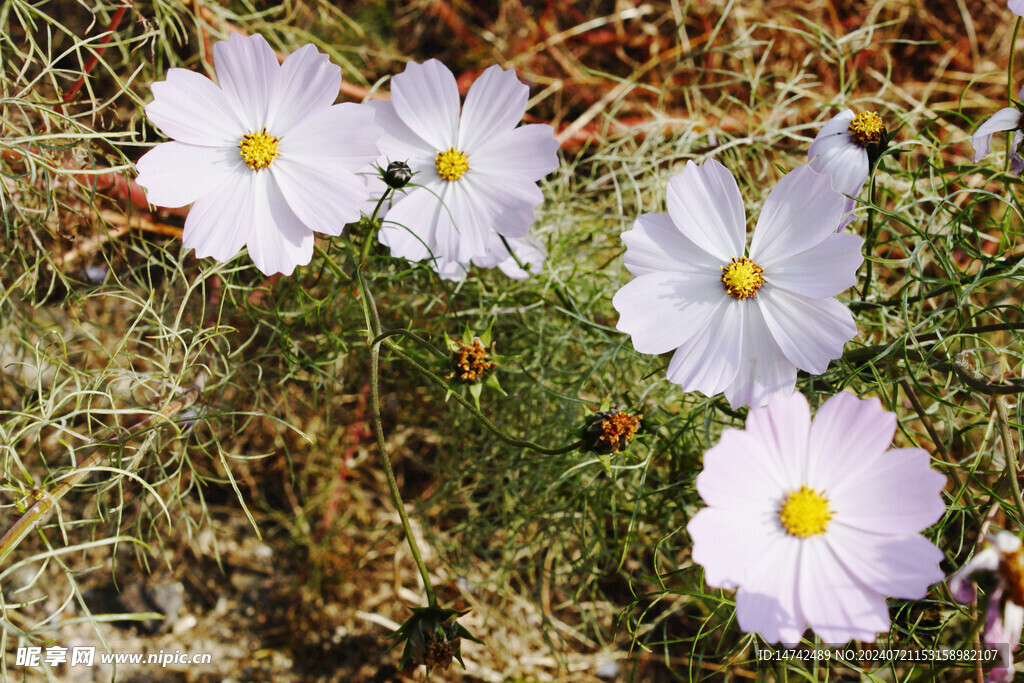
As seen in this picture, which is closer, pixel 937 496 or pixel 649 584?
pixel 937 496

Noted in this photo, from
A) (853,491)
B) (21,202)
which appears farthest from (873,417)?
(21,202)

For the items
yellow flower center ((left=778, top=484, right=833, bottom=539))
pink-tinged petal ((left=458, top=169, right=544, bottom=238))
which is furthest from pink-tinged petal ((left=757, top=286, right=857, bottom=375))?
pink-tinged petal ((left=458, top=169, right=544, bottom=238))

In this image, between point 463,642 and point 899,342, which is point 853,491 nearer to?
point 899,342

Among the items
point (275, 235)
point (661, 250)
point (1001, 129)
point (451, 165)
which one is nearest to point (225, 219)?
point (275, 235)

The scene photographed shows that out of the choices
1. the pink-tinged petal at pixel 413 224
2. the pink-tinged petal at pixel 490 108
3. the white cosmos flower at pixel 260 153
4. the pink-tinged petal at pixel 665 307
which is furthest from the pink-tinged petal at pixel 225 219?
the pink-tinged petal at pixel 665 307

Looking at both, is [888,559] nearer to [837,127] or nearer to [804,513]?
[804,513]
